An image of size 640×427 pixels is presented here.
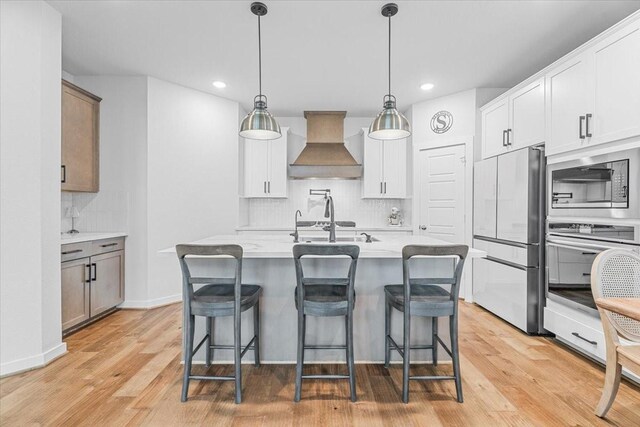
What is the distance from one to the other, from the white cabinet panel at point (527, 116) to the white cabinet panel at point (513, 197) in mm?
185

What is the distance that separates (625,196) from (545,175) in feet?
2.67

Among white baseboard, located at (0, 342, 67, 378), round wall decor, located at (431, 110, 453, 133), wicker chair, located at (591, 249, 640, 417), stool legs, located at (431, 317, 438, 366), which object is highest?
round wall decor, located at (431, 110, 453, 133)

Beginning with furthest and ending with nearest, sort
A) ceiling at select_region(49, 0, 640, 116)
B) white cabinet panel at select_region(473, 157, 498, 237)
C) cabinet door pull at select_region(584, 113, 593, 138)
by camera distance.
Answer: white cabinet panel at select_region(473, 157, 498, 237)
ceiling at select_region(49, 0, 640, 116)
cabinet door pull at select_region(584, 113, 593, 138)

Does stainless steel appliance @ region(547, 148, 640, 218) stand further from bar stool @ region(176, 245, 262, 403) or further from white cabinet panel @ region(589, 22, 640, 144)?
bar stool @ region(176, 245, 262, 403)

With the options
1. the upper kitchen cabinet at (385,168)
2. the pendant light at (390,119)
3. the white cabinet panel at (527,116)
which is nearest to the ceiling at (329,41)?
the pendant light at (390,119)

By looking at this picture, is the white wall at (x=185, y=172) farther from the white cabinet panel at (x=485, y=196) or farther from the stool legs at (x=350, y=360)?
the white cabinet panel at (x=485, y=196)

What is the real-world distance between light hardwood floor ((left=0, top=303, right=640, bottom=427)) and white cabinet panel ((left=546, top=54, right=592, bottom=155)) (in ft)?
5.80

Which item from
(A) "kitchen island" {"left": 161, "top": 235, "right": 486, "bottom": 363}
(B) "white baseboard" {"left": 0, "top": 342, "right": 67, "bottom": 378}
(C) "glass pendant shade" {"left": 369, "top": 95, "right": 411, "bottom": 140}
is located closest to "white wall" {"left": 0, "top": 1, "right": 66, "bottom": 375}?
(B) "white baseboard" {"left": 0, "top": 342, "right": 67, "bottom": 378}

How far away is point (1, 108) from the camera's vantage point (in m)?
2.30

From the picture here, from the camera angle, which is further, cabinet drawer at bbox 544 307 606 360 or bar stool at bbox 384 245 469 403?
cabinet drawer at bbox 544 307 606 360

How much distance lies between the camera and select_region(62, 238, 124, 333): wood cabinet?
3.00 metres

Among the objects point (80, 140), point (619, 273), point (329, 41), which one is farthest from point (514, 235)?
point (80, 140)

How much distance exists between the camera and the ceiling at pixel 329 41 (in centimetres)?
262

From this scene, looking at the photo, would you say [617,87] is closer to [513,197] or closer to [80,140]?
[513,197]
